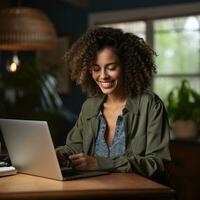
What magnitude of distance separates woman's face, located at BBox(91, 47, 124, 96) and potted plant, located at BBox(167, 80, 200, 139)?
1973mm

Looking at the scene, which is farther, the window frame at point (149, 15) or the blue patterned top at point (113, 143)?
the window frame at point (149, 15)

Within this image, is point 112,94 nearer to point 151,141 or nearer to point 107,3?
point 151,141

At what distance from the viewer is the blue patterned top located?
2117 millimetres

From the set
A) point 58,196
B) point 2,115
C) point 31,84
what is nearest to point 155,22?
point 31,84

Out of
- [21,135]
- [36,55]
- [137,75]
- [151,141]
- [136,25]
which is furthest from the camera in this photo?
[36,55]

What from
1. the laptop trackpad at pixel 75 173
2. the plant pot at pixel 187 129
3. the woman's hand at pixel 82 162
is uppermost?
the woman's hand at pixel 82 162

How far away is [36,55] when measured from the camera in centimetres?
554

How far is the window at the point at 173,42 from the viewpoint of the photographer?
4.49 m

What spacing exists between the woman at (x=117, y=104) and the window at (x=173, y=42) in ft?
7.59

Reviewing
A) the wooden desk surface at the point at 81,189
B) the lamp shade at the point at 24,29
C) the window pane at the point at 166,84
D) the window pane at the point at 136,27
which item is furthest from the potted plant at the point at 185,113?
the wooden desk surface at the point at 81,189

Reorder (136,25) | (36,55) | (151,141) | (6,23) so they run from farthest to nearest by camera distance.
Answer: (36,55), (136,25), (6,23), (151,141)

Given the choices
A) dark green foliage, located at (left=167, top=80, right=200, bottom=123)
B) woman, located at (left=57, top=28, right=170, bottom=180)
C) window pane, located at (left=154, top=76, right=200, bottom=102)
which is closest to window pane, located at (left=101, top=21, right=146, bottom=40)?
window pane, located at (left=154, top=76, right=200, bottom=102)

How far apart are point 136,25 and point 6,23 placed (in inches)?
67.8

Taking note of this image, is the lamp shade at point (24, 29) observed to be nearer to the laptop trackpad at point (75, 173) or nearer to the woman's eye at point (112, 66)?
the woman's eye at point (112, 66)
